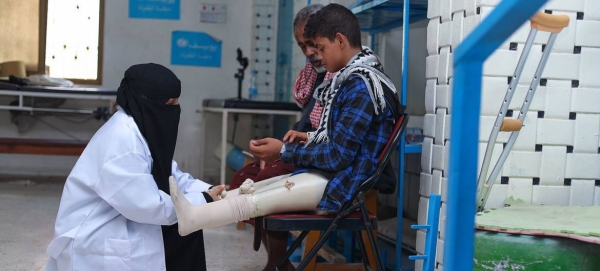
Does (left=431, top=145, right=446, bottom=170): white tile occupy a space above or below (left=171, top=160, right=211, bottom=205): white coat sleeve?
above

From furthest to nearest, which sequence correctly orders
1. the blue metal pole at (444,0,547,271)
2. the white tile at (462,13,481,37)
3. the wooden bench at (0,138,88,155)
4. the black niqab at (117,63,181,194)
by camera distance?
the wooden bench at (0,138,88,155) < the white tile at (462,13,481,37) < the black niqab at (117,63,181,194) < the blue metal pole at (444,0,547,271)

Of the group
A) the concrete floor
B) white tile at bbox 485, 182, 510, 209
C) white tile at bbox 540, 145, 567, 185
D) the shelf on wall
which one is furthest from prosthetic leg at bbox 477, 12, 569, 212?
the concrete floor

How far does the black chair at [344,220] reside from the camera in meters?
2.46

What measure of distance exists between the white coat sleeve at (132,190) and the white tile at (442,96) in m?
1.10

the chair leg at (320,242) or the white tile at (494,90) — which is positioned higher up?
the white tile at (494,90)

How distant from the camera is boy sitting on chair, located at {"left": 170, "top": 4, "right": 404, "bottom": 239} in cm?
246

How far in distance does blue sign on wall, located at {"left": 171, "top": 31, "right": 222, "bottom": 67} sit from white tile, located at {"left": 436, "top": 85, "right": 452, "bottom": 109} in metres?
4.77

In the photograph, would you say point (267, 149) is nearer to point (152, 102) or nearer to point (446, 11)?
point (152, 102)

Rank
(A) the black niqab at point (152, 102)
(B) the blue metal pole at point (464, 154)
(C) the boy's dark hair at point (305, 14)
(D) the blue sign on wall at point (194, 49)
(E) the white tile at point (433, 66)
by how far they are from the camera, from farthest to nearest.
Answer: (D) the blue sign on wall at point (194, 49) < (C) the boy's dark hair at point (305, 14) < (E) the white tile at point (433, 66) < (A) the black niqab at point (152, 102) < (B) the blue metal pole at point (464, 154)

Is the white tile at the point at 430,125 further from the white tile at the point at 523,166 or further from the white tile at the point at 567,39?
the white tile at the point at 567,39

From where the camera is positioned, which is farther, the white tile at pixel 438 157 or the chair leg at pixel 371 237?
the white tile at pixel 438 157

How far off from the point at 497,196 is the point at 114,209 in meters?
1.30

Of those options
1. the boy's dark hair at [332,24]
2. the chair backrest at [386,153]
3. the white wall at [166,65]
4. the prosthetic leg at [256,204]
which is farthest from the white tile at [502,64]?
the white wall at [166,65]

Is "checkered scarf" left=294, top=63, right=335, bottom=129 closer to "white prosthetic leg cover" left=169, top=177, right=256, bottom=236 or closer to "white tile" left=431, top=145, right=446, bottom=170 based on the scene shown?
"white tile" left=431, top=145, right=446, bottom=170
